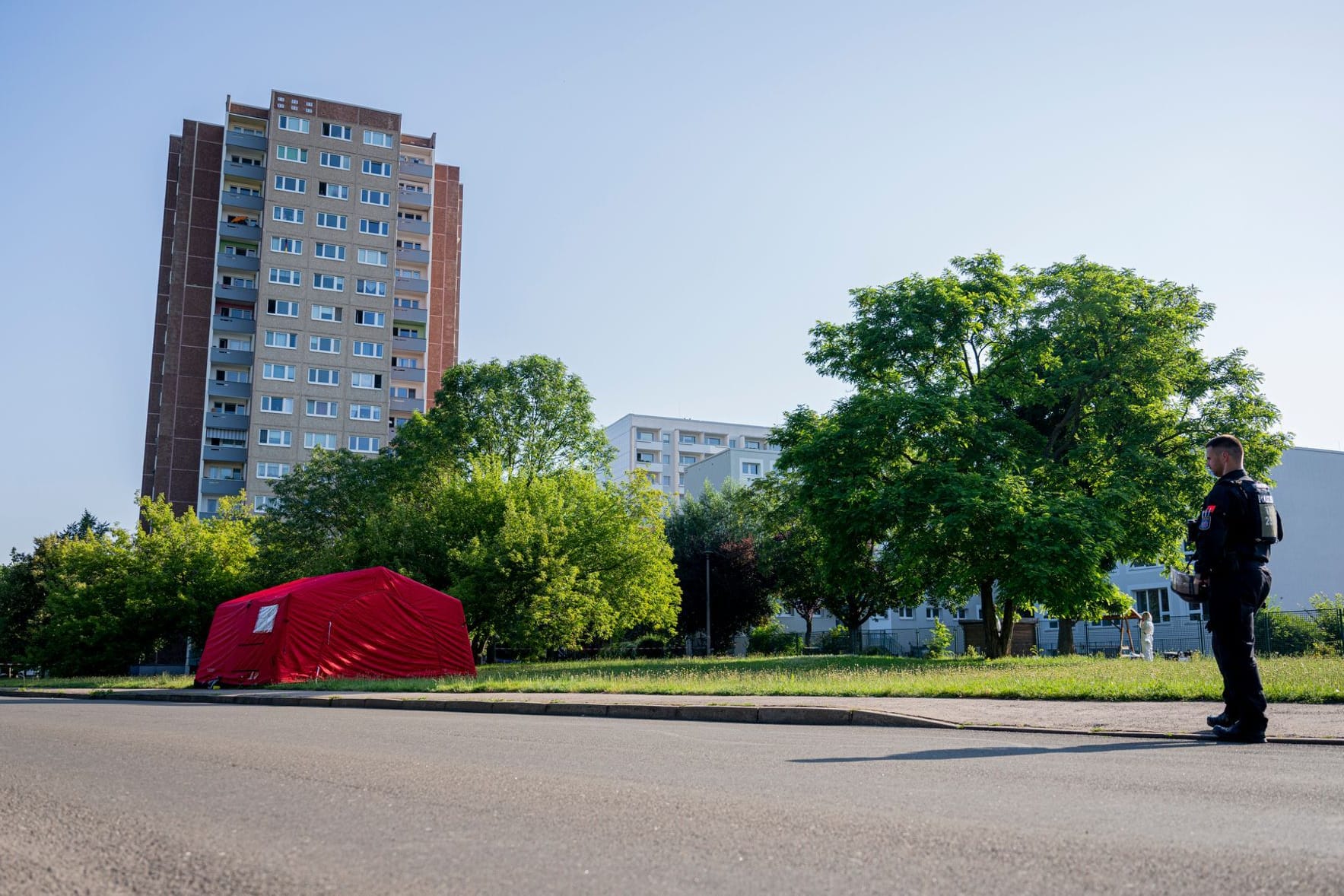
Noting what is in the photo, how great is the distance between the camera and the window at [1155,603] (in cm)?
4941

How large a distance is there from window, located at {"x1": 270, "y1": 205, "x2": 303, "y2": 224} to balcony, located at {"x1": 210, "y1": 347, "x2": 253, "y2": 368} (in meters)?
10.1

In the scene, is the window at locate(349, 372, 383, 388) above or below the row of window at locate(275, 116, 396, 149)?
below

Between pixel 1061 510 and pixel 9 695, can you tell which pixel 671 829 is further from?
pixel 9 695

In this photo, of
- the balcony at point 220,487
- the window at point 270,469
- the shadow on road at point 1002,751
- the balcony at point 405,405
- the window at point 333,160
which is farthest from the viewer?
the window at point 333,160

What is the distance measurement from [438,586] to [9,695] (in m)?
14.3

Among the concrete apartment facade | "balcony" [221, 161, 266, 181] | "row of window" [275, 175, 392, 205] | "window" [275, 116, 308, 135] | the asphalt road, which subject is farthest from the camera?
the concrete apartment facade

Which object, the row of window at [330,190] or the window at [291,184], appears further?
the row of window at [330,190]

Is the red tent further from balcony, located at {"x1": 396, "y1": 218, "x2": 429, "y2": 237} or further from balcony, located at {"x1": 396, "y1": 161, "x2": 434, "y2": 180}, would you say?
balcony, located at {"x1": 396, "y1": 161, "x2": 434, "y2": 180}

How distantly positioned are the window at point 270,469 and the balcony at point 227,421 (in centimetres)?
344

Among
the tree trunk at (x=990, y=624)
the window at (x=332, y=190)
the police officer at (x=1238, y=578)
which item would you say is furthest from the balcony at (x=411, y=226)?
the police officer at (x=1238, y=578)

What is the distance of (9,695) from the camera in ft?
81.1

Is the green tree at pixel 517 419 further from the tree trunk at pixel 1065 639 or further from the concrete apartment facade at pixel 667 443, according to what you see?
the concrete apartment facade at pixel 667 443

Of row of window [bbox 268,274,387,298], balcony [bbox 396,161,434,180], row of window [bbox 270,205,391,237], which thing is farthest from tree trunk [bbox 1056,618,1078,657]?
balcony [bbox 396,161,434,180]

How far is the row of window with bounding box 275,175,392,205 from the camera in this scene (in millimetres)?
76125
